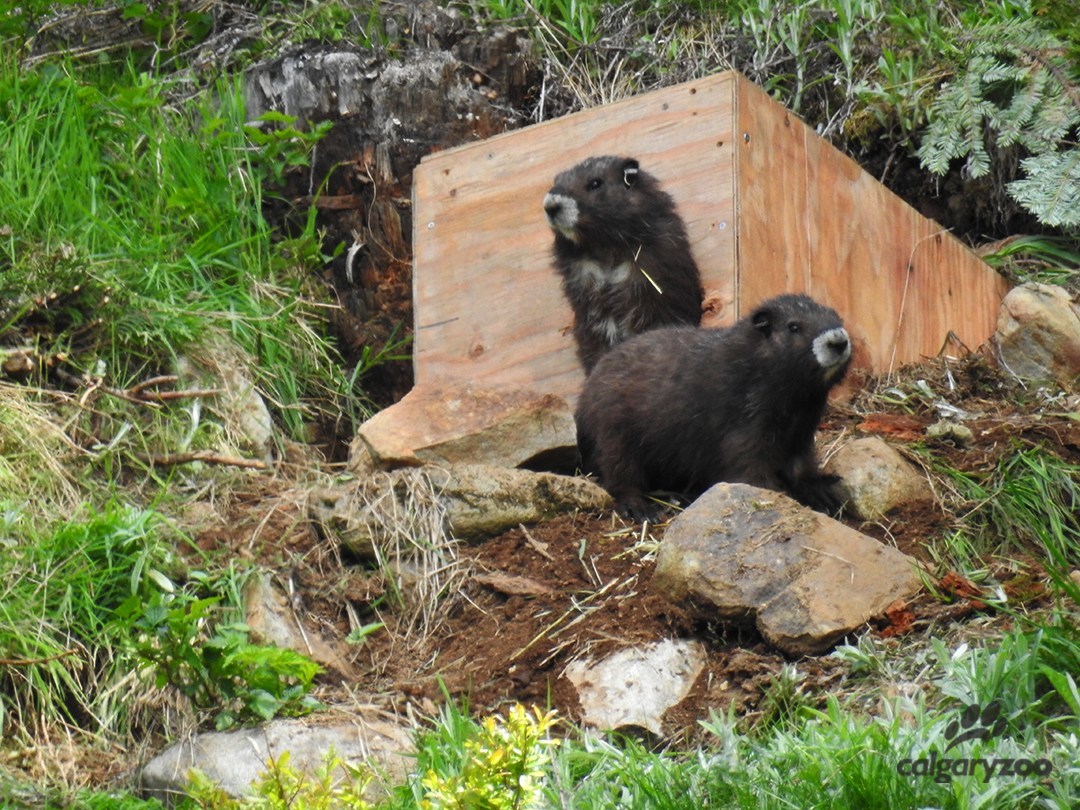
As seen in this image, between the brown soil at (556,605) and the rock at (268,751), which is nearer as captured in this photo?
the rock at (268,751)

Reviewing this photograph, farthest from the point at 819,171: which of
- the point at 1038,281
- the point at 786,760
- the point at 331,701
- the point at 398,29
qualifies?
the point at 786,760

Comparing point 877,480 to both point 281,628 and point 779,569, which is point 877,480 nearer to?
point 779,569

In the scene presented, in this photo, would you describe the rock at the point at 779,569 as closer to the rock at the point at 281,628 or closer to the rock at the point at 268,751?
the rock at the point at 268,751

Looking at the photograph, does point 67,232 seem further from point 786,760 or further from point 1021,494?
point 786,760

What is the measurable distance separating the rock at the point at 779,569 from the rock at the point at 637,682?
20 cm

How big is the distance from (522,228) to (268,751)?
3.63 m

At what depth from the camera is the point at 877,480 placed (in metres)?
6.09

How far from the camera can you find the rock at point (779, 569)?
4.94 m

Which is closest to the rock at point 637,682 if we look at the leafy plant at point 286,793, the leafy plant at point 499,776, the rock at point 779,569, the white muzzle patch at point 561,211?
the rock at point 779,569

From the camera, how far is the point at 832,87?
31.5ft

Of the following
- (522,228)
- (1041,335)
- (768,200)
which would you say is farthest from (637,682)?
(1041,335)

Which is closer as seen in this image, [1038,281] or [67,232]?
[67,232]

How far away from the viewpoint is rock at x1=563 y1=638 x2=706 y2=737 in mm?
4789

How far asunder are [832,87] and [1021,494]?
171 inches
